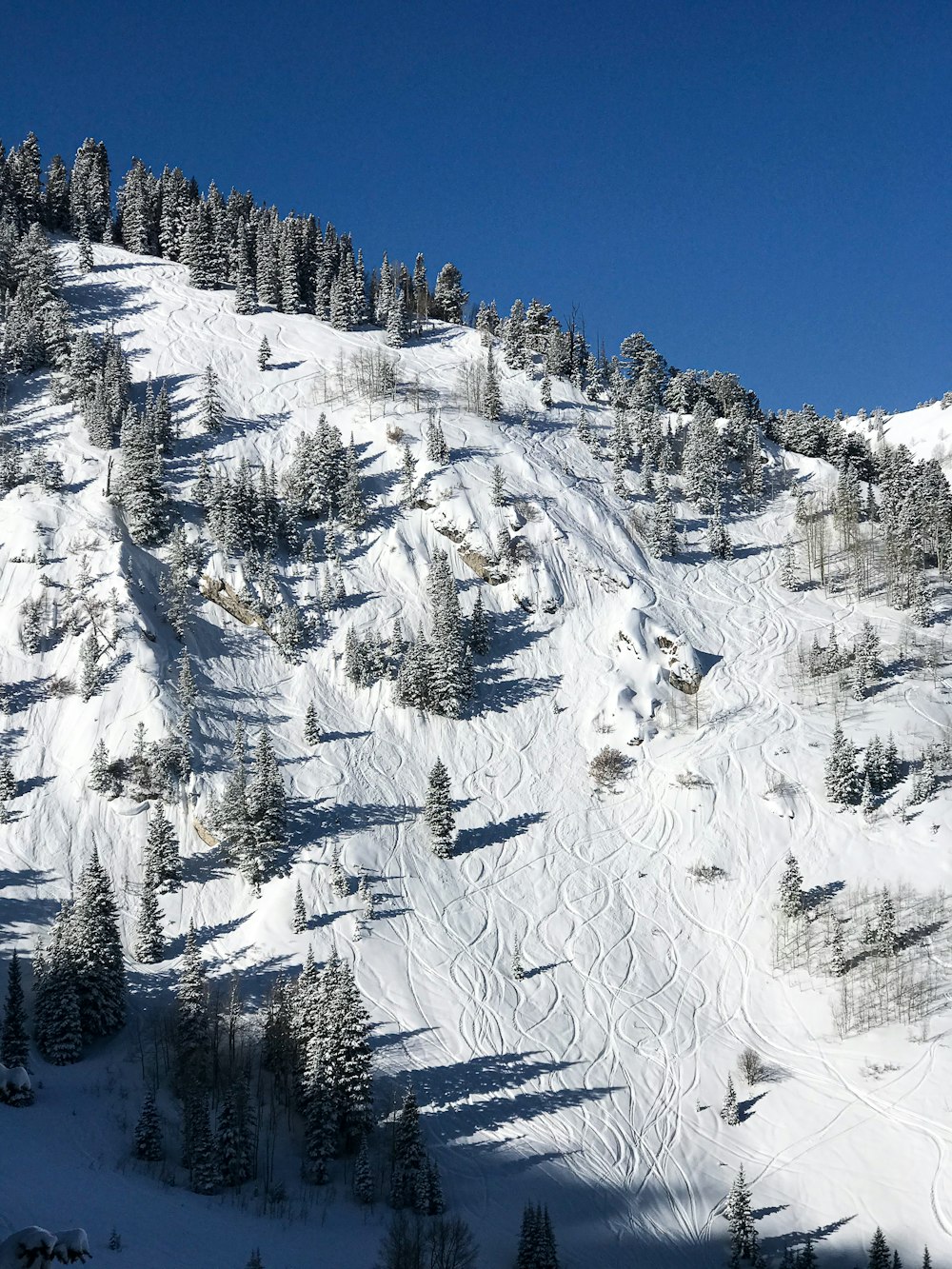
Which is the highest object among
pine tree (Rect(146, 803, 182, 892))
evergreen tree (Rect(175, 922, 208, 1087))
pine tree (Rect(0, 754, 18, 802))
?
pine tree (Rect(0, 754, 18, 802))

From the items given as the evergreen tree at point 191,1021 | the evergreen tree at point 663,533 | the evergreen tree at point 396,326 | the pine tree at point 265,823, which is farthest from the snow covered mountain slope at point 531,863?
the evergreen tree at point 396,326

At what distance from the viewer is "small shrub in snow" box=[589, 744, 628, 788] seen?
67812mm

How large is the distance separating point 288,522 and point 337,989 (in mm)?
47090

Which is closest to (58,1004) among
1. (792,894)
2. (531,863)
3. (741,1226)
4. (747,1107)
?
(531,863)

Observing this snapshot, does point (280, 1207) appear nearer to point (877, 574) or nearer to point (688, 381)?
point (877, 574)

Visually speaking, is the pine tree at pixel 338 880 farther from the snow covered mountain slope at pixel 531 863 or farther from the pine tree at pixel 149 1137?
the pine tree at pixel 149 1137

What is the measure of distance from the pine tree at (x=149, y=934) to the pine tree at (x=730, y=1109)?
29930 mm

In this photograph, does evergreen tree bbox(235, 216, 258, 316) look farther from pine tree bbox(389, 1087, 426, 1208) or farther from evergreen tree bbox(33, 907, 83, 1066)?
pine tree bbox(389, 1087, 426, 1208)

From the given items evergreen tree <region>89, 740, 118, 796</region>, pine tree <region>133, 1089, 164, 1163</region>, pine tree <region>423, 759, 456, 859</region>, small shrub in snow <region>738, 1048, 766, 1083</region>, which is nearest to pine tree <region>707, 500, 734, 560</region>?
pine tree <region>423, 759, 456, 859</region>

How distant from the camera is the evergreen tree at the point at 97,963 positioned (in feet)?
145

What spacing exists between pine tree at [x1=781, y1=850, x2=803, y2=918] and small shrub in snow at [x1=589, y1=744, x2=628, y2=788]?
14600 mm

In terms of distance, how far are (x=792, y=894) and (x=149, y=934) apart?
36.3m

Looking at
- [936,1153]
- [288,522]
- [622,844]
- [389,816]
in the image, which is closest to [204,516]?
[288,522]

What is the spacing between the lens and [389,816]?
203ft
